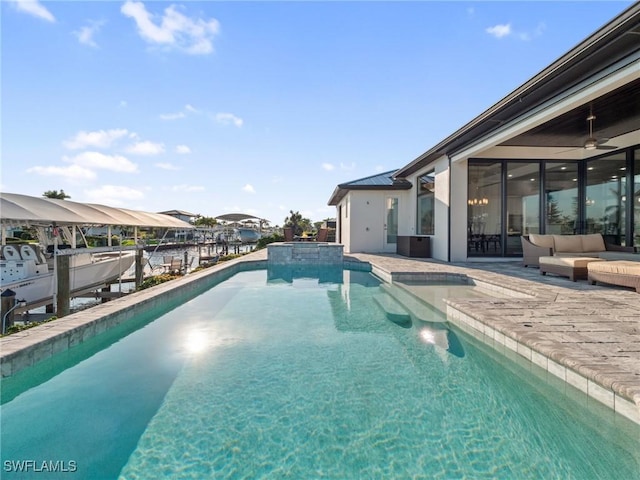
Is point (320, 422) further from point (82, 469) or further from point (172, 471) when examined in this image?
point (82, 469)

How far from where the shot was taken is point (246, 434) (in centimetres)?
226

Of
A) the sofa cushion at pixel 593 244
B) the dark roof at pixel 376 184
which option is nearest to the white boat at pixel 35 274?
the dark roof at pixel 376 184

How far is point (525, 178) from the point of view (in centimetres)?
991

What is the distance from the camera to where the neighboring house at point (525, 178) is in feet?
18.5

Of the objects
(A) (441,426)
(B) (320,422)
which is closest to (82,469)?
(B) (320,422)

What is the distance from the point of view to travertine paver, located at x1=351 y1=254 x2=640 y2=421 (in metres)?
2.41

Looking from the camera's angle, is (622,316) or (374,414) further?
(622,316)

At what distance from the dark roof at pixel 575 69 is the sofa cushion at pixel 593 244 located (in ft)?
9.34

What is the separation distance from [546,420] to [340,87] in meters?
12.4

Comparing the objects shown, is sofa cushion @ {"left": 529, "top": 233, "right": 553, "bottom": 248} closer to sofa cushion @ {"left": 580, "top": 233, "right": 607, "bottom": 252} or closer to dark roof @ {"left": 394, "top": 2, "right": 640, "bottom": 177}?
sofa cushion @ {"left": 580, "top": 233, "right": 607, "bottom": 252}

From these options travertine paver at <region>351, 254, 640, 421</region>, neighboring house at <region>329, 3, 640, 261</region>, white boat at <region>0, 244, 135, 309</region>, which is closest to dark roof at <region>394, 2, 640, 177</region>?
neighboring house at <region>329, 3, 640, 261</region>

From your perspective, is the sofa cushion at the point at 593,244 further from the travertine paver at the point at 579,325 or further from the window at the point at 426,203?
the window at the point at 426,203

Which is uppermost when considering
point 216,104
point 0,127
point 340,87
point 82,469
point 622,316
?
point 340,87

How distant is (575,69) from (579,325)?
Result: 3739 mm
